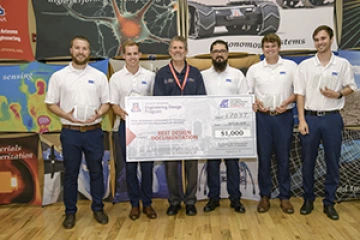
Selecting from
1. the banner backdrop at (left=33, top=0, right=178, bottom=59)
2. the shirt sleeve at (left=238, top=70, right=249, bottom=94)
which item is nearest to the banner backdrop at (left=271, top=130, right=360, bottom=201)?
the shirt sleeve at (left=238, top=70, right=249, bottom=94)

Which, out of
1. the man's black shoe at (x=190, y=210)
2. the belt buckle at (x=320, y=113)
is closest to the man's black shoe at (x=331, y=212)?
the belt buckle at (x=320, y=113)

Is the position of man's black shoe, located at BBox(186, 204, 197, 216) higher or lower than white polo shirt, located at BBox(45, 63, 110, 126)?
lower

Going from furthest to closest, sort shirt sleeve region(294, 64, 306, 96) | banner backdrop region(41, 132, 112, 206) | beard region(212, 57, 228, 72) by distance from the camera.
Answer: banner backdrop region(41, 132, 112, 206)
beard region(212, 57, 228, 72)
shirt sleeve region(294, 64, 306, 96)

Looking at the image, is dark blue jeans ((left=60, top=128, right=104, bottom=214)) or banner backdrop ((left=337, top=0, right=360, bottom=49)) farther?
banner backdrop ((left=337, top=0, right=360, bottom=49))

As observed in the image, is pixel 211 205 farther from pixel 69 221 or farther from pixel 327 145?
pixel 69 221

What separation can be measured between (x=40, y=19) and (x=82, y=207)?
85.3 inches

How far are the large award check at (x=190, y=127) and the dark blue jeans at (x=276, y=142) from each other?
→ 0.18 meters

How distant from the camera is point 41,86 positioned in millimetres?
3982

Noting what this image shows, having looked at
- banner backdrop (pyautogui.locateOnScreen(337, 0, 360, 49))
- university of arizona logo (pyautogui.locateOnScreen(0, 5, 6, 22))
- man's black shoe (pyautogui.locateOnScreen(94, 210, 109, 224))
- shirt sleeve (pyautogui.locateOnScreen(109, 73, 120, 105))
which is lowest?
man's black shoe (pyautogui.locateOnScreen(94, 210, 109, 224))

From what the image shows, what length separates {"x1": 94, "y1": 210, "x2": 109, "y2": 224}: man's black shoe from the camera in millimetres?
3373

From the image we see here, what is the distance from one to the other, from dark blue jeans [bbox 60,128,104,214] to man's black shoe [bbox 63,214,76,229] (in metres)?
0.04

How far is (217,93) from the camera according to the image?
3504 mm

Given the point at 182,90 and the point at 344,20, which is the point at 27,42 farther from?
the point at 344,20

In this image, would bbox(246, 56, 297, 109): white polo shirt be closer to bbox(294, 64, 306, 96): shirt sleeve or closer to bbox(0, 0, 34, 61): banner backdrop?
bbox(294, 64, 306, 96): shirt sleeve
